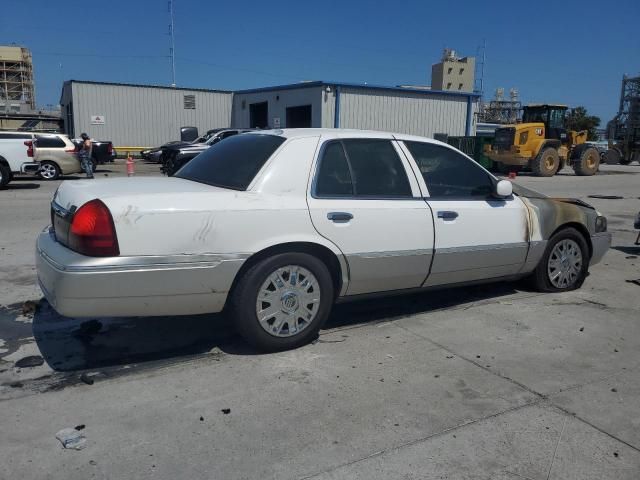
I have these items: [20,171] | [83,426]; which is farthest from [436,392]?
[20,171]

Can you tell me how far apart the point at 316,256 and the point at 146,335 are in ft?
4.99

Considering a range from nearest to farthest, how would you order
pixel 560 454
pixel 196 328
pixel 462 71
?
1. pixel 560 454
2. pixel 196 328
3. pixel 462 71

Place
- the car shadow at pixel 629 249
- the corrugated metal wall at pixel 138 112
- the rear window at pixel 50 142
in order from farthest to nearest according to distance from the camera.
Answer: the corrugated metal wall at pixel 138 112 → the rear window at pixel 50 142 → the car shadow at pixel 629 249

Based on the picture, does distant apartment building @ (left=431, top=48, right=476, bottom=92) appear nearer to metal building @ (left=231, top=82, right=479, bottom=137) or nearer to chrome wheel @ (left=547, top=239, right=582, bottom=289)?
metal building @ (left=231, top=82, right=479, bottom=137)

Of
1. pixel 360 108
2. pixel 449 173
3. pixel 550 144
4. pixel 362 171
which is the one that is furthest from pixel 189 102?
pixel 362 171

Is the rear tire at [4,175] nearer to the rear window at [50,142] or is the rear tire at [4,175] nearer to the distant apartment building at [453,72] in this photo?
the rear window at [50,142]

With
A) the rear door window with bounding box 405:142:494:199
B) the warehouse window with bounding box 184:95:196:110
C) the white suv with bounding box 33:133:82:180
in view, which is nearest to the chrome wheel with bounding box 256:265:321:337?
the rear door window with bounding box 405:142:494:199

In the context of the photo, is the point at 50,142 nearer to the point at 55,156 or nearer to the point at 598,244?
the point at 55,156

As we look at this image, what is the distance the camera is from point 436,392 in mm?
3633

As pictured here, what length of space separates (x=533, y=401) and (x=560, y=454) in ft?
1.92

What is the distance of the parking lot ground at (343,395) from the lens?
287 cm

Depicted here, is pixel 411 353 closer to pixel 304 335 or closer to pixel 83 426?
pixel 304 335

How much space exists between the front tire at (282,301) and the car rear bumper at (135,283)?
0.14 m

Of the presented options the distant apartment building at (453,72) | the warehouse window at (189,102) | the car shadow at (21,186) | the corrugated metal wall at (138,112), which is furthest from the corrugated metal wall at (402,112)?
the distant apartment building at (453,72)
